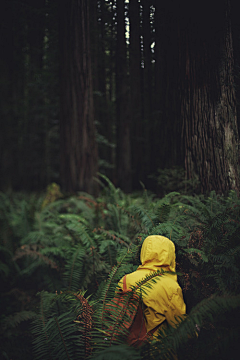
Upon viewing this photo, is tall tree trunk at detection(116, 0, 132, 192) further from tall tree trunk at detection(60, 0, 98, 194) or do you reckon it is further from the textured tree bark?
the textured tree bark

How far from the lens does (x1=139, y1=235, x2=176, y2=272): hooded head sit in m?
2.30

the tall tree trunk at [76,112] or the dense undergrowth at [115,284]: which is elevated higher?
the tall tree trunk at [76,112]

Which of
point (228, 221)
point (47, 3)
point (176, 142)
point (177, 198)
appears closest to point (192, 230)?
point (228, 221)

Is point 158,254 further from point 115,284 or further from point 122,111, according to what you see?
point 122,111

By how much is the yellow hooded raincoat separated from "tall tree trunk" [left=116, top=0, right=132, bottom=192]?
3.95 meters

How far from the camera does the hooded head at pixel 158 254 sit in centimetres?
230

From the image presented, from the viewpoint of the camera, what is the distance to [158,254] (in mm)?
2311

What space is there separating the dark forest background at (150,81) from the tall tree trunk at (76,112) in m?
0.02

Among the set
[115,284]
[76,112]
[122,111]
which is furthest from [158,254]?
[122,111]

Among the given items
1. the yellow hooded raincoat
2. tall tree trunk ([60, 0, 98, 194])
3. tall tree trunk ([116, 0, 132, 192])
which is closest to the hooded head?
the yellow hooded raincoat

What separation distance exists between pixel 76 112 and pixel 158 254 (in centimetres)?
486

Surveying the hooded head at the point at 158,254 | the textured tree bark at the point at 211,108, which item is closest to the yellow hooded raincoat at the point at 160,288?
the hooded head at the point at 158,254

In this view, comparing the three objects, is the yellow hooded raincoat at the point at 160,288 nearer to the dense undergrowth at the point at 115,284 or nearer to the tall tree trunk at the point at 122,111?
the dense undergrowth at the point at 115,284

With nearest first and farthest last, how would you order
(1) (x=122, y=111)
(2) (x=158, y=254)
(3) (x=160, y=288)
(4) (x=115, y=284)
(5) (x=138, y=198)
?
(3) (x=160, y=288) → (2) (x=158, y=254) → (4) (x=115, y=284) → (5) (x=138, y=198) → (1) (x=122, y=111)
